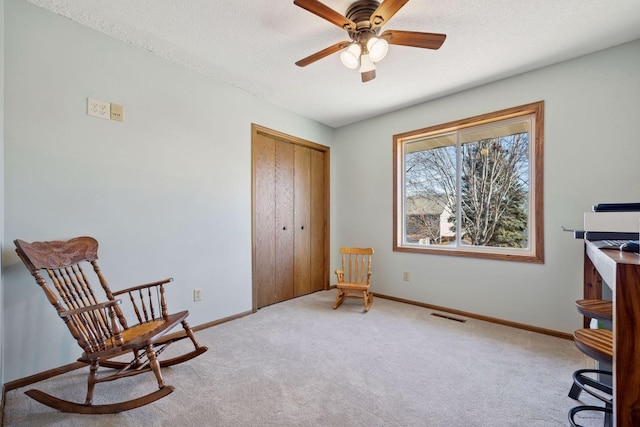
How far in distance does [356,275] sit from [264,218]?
1429mm

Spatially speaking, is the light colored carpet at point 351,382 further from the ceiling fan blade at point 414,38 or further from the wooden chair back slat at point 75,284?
the ceiling fan blade at point 414,38

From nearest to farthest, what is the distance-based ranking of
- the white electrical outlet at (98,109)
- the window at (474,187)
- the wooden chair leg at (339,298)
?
the white electrical outlet at (98,109), the window at (474,187), the wooden chair leg at (339,298)

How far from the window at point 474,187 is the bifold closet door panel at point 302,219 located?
1218mm

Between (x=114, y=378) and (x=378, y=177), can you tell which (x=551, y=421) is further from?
(x=378, y=177)

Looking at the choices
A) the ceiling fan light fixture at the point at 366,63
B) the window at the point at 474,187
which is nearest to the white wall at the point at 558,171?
the window at the point at 474,187

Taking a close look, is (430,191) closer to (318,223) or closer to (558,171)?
(558,171)

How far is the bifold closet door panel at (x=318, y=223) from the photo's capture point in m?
4.05

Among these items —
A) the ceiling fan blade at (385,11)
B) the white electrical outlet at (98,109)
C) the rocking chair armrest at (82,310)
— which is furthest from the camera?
the white electrical outlet at (98,109)

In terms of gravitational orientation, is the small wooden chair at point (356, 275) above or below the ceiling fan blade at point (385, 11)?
below

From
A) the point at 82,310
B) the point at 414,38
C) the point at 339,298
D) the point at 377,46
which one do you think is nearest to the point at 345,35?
the point at 377,46

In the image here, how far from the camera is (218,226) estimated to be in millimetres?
2844

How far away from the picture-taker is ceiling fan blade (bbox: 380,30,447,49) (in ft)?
5.64

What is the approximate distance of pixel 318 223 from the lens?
4148mm

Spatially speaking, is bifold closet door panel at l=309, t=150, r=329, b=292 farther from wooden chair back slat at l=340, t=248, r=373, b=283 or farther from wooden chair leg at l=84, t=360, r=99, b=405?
wooden chair leg at l=84, t=360, r=99, b=405
